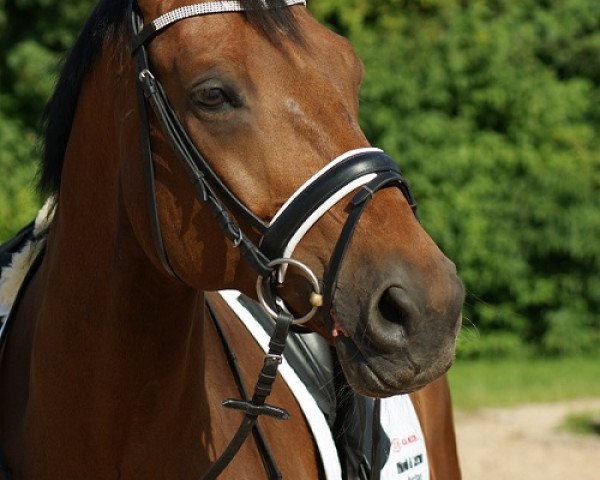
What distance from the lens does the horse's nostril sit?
198 centimetres

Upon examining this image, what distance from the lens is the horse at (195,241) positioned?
6.76 ft

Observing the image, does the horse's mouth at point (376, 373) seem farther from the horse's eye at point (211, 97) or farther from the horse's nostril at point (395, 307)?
the horse's eye at point (211, 97)

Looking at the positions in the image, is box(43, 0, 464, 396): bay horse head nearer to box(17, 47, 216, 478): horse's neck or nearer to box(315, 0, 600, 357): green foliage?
box(17, 47, 216, 478): horse's neck

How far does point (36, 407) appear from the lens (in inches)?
98.2

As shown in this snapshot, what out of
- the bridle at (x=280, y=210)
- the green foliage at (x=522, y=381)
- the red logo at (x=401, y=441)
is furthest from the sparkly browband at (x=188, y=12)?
the green foliage at (x=522, y=381)

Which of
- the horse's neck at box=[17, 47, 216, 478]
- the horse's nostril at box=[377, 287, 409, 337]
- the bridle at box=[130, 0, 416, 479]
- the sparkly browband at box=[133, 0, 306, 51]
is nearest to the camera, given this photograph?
the horse's nostril at box=[377, 287, 409, 337]

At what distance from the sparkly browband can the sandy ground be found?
17.0 feet

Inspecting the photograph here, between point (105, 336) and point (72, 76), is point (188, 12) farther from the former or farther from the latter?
point (105, 336)

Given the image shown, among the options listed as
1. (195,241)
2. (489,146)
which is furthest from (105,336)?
(489,146)

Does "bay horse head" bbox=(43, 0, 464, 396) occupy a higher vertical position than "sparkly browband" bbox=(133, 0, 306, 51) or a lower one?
lower

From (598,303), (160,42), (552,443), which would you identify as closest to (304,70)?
(160,42)

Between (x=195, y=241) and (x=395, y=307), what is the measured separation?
494mm

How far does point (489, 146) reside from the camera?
10.9 metres

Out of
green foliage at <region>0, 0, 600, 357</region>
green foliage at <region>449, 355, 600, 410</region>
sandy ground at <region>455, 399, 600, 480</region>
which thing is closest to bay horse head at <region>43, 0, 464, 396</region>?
sandy ground at <region>455, 399, 600, 480</region>
